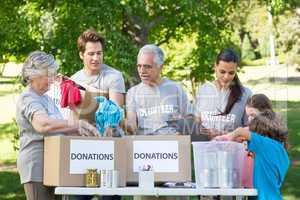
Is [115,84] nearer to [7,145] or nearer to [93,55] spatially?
[93,55]

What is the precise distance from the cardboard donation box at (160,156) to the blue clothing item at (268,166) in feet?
1.57

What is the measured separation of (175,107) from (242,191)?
1.10m

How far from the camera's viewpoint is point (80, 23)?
31.9ft

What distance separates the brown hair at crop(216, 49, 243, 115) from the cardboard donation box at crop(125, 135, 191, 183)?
838 millimetres

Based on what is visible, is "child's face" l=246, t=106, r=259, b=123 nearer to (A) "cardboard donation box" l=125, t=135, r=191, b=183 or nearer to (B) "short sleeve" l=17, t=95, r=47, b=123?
(A) "cardboard donation box" l=125, t=135, r=191, b=183

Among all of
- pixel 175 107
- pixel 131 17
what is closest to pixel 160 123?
pixel 175 107

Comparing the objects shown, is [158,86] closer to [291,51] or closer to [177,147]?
[177,147]

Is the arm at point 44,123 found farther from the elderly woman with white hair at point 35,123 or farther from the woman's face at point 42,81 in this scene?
the woman's face at point 42,81

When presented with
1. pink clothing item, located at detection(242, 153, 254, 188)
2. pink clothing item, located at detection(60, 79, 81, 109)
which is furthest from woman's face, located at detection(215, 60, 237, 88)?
pink clothing item, located at detection(60, 79, 81, 109)

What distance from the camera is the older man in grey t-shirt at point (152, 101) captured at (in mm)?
5719

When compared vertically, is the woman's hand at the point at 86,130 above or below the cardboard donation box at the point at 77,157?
above

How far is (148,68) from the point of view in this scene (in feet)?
18.7

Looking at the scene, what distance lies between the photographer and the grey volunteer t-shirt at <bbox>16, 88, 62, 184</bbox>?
16.4ft

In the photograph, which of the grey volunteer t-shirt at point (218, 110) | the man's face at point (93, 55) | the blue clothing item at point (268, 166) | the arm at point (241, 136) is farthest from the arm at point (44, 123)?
the grey volunteer t-shirt at point (218, 110)
